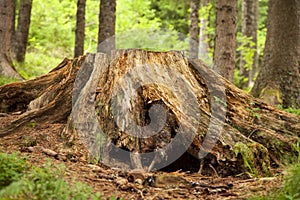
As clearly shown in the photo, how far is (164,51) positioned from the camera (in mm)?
5695

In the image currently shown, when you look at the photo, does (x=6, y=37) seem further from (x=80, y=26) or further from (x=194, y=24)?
(x=194, y=24)

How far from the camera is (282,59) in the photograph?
8.47 metres

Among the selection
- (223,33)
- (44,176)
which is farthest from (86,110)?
(223,33)

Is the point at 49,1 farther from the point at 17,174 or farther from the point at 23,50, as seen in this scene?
the point at 17,174

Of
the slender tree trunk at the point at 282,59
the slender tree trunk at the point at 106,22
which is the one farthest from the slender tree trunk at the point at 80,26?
the slender tree trunk at the point at 282,59

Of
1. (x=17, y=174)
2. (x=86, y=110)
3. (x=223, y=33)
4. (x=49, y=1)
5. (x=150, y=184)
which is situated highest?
(x=49, y=1)

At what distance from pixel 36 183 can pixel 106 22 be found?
7.25m

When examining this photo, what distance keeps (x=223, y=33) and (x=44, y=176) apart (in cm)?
612

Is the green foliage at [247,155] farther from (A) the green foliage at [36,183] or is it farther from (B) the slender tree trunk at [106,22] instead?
(B) the slender tree trunk at [106,22]

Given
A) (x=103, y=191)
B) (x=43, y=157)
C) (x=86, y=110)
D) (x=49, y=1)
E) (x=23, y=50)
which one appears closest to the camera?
(x=103, y=191)

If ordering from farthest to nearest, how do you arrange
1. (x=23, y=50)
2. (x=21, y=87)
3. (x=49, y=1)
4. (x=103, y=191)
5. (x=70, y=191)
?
1. (x=49, y=1)
2. (x=23, y=50)
3. (x=21, y=87)
4. (x=103, y=191)
5. (x=70, y=191)

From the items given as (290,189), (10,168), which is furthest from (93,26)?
(290,189)

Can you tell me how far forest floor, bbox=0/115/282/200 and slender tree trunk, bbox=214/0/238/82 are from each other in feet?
14.6

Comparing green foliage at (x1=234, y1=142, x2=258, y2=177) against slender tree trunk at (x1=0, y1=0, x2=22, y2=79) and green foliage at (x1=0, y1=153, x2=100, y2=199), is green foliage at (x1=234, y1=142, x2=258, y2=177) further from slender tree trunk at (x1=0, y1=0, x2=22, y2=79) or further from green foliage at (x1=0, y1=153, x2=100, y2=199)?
slender tree trunk at (x1=0, y1=0, x2=22, y2=79)
